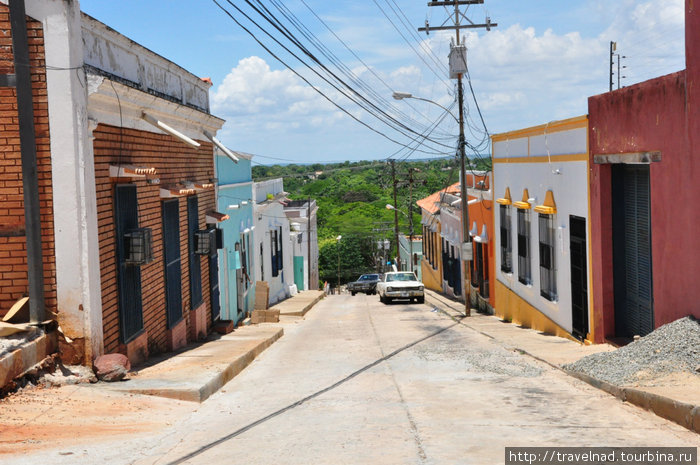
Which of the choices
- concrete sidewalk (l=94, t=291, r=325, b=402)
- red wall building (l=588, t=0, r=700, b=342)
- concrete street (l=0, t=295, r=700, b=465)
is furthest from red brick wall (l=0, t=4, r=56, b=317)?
red wall building (l=588, t=0, r=700, b=342)

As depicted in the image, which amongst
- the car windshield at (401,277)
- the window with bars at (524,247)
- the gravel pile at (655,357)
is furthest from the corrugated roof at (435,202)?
the gravel pile at (655,357)

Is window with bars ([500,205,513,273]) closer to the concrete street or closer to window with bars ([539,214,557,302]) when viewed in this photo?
window with bars ([539,214,557,302])

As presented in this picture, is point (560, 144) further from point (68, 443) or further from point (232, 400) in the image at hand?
point (68, 443)

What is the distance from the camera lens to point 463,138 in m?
28.3

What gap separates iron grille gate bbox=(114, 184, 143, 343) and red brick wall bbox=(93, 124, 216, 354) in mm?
147

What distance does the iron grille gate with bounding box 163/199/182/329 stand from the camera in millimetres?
15422

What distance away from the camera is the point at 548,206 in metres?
18.4

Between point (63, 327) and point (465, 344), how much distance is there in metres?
9.03

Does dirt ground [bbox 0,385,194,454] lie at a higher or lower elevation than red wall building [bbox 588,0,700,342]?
lower

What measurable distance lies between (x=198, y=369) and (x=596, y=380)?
223 inches

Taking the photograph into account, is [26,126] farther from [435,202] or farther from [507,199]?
[435,202]

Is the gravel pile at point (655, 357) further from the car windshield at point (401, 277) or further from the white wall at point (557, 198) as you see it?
the car windshield at point (401, 277)

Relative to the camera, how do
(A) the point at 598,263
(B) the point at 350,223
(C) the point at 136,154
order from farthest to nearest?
(B) the point at 350,223, (A) the point at 598,263, (C) the point at 136,154

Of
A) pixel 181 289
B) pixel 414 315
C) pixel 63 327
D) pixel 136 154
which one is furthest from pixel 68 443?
pixel 414 315
